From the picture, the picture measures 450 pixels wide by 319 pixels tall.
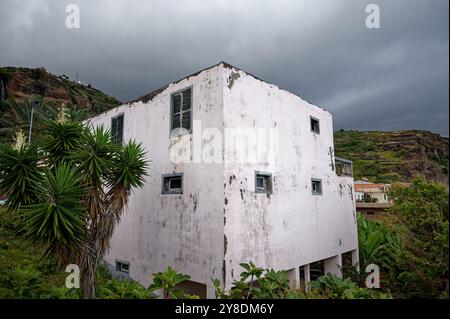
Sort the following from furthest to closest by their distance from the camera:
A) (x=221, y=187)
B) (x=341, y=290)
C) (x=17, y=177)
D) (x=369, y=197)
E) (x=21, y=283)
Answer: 1. (x=369, y=197)
2. (x=221, y=187)
3. (x=17, y=177)
4. (x=341, y=290)
5. (x=21, y=283)

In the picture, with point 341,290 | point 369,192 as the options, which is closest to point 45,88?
point 369,192

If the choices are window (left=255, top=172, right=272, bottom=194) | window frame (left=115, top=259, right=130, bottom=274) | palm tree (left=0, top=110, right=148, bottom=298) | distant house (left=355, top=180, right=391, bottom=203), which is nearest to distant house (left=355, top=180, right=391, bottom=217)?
distant house (left=355, top=180, right=391, bottom=203)

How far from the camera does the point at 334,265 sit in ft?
36.6

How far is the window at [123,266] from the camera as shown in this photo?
924cm

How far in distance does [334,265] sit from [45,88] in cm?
5115

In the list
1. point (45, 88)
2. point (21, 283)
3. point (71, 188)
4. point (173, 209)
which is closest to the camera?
point (21, 283)

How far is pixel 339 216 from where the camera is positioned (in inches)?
449

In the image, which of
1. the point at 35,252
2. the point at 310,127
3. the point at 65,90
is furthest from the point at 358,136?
the point at 35,252

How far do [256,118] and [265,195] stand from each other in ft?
7.10

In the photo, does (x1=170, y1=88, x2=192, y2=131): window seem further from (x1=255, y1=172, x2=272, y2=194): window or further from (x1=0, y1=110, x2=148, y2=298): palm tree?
(x1=255, y1=172, x2=272, y2=194): window

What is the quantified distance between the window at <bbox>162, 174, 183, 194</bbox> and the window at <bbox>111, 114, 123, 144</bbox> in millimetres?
3001

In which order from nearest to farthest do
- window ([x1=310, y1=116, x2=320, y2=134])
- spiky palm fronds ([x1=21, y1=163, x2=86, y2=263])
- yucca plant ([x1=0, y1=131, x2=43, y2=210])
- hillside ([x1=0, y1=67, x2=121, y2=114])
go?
1. spiky palm fronds ([x1=21, y1=163, x2=86, y2=263])
2. yucca plant ([x1=0, y1=131, x2=43, y2=210])
3. window ([x1=310, y1=116, x2=320, y2=134])
4. hillside ([x1=0, y1=67, x2=121, y2=114])

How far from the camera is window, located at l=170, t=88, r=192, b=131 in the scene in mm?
8086

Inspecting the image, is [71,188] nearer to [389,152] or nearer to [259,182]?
[259,182]
